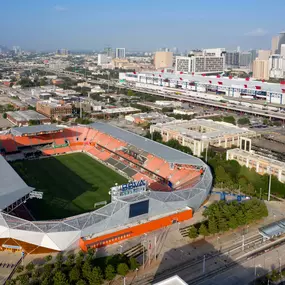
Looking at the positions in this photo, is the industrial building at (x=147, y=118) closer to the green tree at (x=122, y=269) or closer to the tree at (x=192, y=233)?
the tree at (x=192, y=233)

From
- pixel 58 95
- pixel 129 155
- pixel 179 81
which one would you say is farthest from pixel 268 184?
pixel 179 81

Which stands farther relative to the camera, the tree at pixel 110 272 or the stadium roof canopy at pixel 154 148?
the stadium roof canopy at pixel 154 148

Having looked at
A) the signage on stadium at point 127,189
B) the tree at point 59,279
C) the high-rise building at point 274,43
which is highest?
the high-rise building at point 274,43

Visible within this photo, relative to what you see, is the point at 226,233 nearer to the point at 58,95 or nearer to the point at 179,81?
the point at 58,95

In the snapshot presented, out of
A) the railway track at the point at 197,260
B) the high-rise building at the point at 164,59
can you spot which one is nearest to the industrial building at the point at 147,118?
the railway track at the point at 197,260

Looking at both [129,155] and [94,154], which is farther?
[94,154]

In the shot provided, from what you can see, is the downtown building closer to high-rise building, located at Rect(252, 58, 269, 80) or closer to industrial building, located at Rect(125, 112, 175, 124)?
high-rise building, located at Rect(252, 58, 269, 80)

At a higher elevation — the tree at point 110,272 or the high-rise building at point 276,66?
the high-rise building at point 276,66

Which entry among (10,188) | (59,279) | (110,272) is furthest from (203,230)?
(10,188)

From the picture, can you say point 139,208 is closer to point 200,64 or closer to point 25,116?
point 25,116
